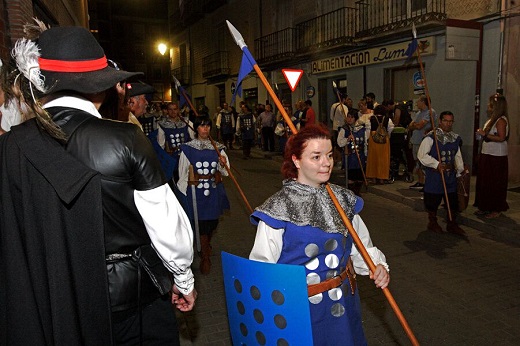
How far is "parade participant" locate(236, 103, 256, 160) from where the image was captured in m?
17.6

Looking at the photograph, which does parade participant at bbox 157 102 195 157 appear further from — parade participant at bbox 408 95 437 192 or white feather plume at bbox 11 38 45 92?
white feather plume at bbox 11 38 45 92

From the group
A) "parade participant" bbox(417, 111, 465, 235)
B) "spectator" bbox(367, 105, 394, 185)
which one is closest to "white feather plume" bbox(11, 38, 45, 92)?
"parade participant" bbox(417, 111, 465, 235)

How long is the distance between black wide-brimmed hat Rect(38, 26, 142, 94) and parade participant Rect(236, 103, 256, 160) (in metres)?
15.6

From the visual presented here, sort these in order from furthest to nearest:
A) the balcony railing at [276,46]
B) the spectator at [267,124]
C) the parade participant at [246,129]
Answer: the balcony railing at [276,46] < the spectator at [267,124] < the parade participant at [246,129]

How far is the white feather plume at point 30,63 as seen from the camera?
6.05ft

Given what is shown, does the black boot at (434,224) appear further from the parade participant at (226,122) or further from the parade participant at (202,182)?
the parade participant at (226,122)

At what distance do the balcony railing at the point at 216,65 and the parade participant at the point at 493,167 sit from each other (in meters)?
20.4

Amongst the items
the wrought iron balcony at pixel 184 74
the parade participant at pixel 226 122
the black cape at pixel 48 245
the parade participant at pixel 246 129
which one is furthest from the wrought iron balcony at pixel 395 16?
the wrought iron balcony at pixel 184 74

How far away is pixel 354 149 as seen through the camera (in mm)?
9492

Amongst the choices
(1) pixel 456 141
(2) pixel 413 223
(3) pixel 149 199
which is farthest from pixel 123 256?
(2) pixel 413 223

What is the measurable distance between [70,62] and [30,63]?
15 centimetres

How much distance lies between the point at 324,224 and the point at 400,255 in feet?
12.3

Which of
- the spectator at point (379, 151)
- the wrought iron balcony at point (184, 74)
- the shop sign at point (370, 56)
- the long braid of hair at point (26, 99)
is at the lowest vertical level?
the spectator at point (379, 151)

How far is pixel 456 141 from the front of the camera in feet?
20.9
